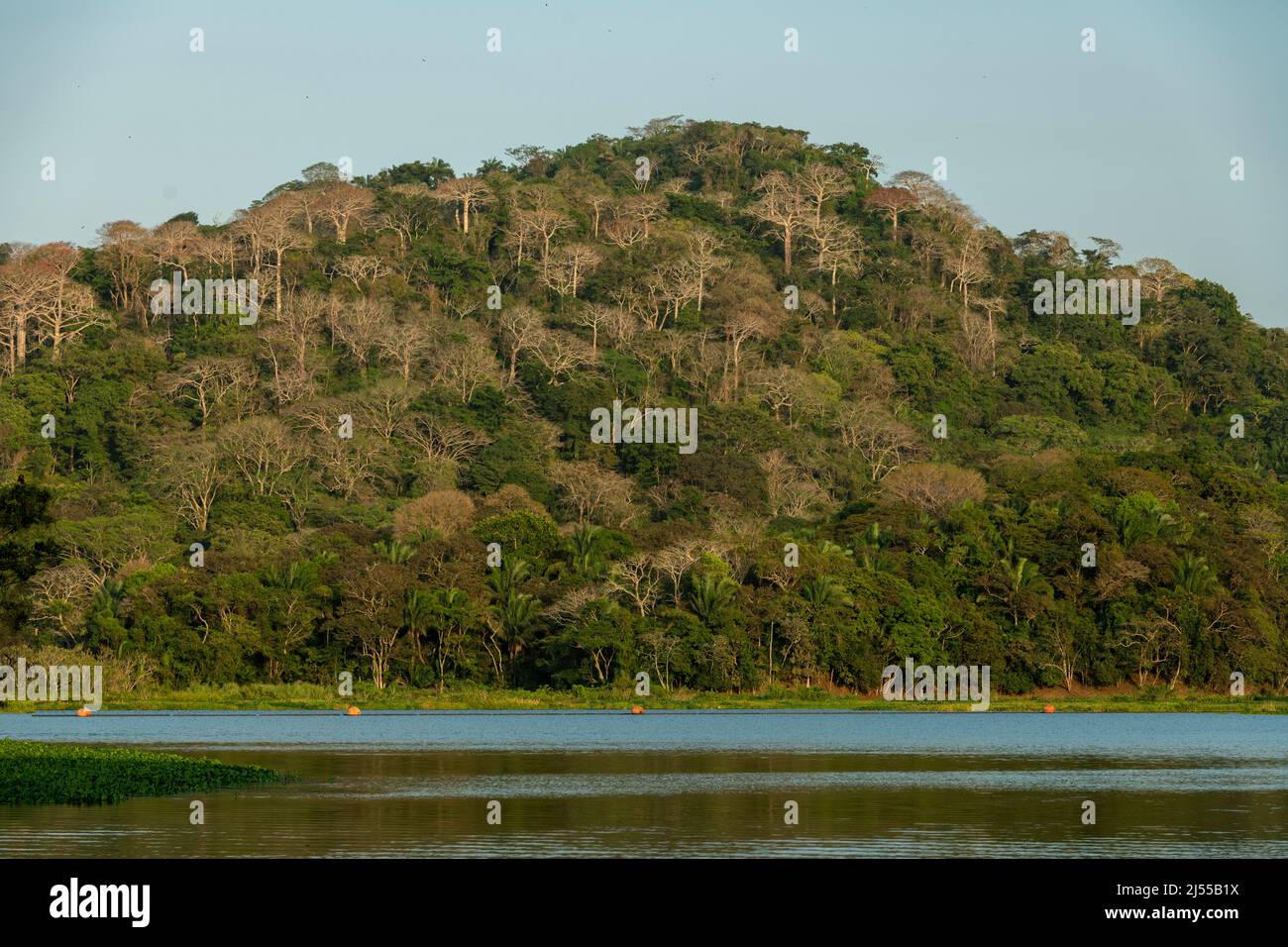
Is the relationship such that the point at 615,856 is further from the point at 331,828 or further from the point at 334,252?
the point at 334,252

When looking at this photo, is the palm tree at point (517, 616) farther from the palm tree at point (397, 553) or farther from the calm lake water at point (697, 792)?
the calm lake water at point (697, 792)

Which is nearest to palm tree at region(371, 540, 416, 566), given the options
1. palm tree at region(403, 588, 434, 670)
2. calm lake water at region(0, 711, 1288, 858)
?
palm tree at region(403, 588, 434, 670)

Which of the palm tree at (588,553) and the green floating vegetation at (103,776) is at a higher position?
the palm tree at (588,553)

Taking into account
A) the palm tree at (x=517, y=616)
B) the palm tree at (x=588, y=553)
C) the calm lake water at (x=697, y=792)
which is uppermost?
the palm tree at (x=588, y=553)

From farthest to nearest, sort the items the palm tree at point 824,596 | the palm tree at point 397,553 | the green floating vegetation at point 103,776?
the palm tree at point 397,553, the palm tree at point 824,596, the green floating vegetation at point 103,776

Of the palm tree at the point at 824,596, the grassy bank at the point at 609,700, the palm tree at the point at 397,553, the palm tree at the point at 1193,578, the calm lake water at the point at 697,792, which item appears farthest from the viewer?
the palm tree at the point at 397,553

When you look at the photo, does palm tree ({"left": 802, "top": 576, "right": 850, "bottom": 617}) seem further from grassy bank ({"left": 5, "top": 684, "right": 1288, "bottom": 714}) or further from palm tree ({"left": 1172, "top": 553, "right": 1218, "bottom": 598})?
palm tree ({"left": 1172, "top": 553, "right": 1218, "bottom": 598})

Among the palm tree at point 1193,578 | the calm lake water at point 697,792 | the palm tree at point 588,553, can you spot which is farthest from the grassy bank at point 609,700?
the calm lake water at point 697,792
